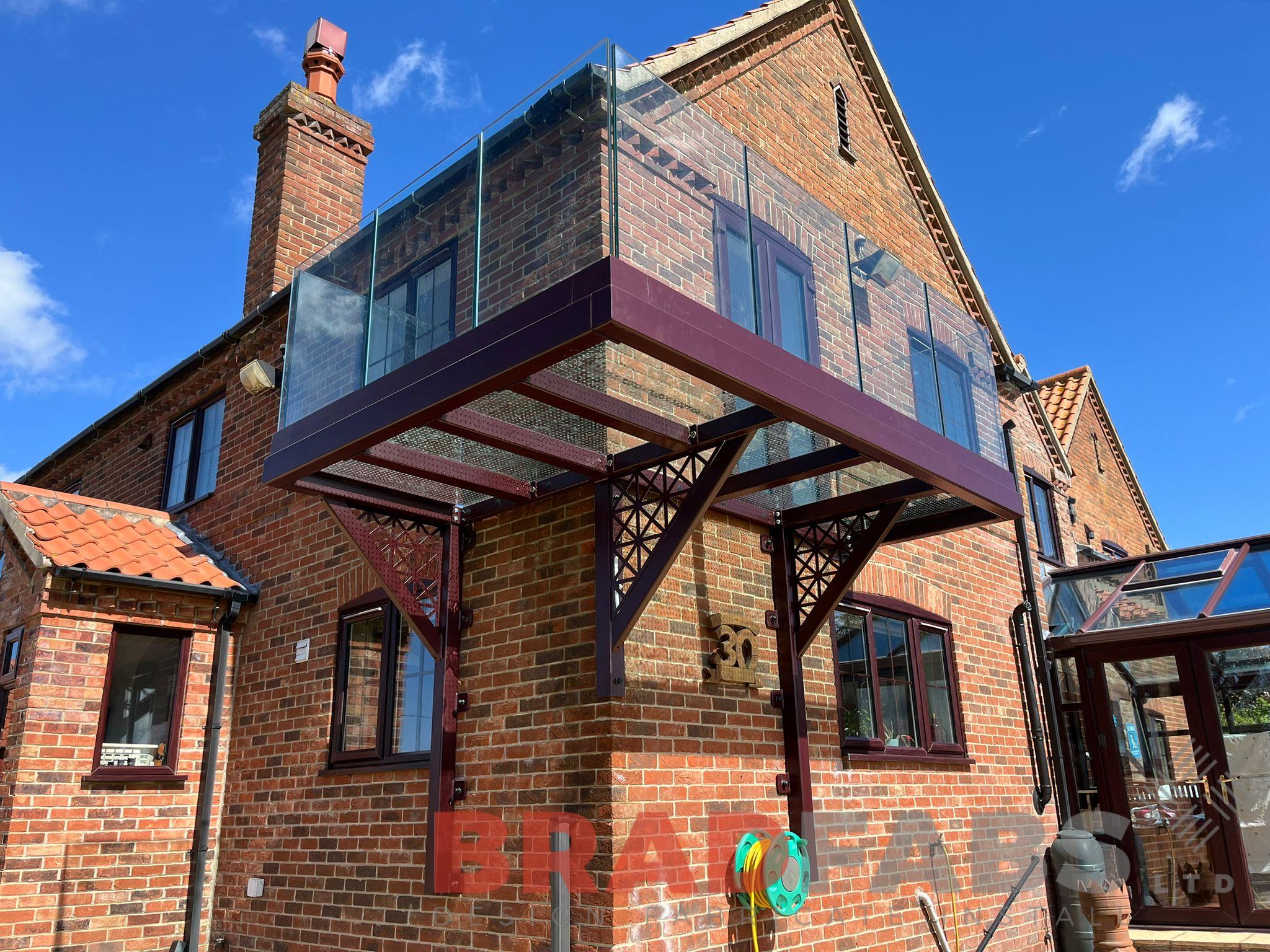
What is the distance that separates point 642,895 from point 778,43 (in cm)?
738

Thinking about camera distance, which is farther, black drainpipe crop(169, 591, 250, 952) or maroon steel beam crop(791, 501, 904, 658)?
black drainpipe crop(169, 591, 250, 952)

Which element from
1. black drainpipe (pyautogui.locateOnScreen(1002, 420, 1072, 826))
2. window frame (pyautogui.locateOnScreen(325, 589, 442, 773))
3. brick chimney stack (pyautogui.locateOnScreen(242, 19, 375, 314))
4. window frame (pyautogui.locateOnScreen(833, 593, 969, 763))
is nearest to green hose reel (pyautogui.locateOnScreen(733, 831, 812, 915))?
window frame (pyautogui.locateOnScreen(833, 593, 969, 763))

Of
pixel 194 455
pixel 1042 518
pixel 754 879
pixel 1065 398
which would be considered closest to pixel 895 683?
pixel 754 879

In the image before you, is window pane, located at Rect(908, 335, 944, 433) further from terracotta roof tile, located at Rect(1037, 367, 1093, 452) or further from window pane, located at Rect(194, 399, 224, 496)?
terracotta roof tile, located at Rect(1037, 367, 1093, 452)

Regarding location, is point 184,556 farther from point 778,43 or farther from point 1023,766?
point 1023,766

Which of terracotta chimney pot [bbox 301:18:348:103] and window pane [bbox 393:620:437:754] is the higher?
terracotta chimney pot [bbox 301:18:348:103]

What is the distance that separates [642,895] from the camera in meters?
5.01

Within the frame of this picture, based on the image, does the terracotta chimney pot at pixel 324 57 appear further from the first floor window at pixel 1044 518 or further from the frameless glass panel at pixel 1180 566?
the frameless glass panel at pixel 1180 566

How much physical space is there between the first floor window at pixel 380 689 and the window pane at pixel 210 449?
10.9 feet

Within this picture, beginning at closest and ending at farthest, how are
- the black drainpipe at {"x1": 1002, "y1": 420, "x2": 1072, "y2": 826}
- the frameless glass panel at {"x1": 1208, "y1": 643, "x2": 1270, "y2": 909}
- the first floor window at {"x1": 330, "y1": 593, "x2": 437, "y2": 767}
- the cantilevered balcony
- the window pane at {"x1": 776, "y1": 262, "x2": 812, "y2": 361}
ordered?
the cantilevered balcony
the window pane at {"x1": 776, "y1": 262, "x2": 812, "y2": 361}
the first floor window at {"x1": 330, "y1": 593, "x2": 437, "y2": 767}
the frameless glass panel at {"x1": 1208, "y1": 643, "x2": 1270, "y2": 909}
the black drainpipe at {"x1": 1002, "y1": 420, "x2": 1072, "y2": 826}

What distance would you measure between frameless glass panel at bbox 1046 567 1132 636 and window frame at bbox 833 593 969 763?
2491 millimetres

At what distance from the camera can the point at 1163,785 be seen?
951 cm

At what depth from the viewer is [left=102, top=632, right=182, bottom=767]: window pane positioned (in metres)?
7.88

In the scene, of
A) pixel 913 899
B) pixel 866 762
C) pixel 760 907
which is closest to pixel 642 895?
pixel 760 907
